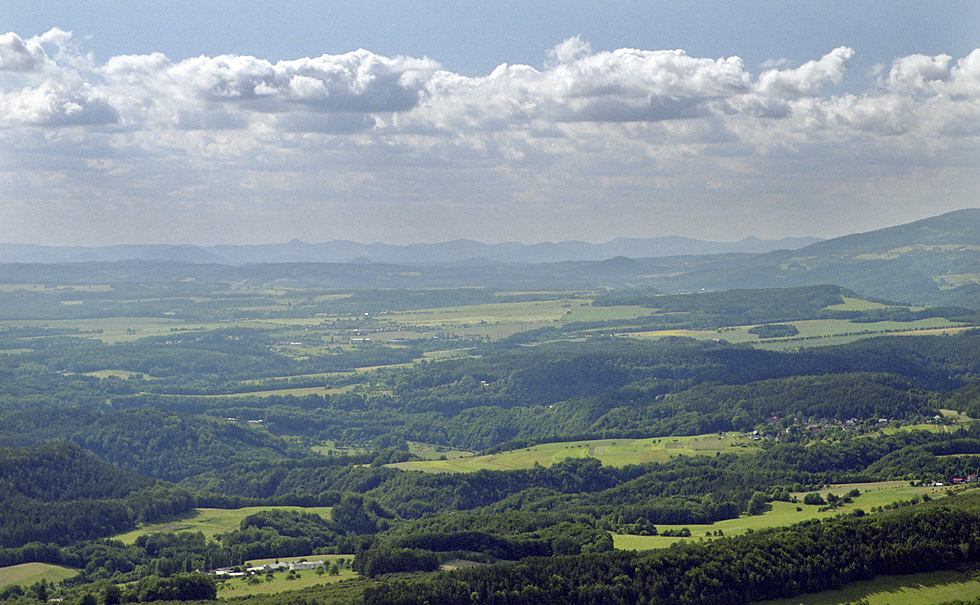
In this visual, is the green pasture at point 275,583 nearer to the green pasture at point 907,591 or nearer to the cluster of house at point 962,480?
the green pasture at point 907,591

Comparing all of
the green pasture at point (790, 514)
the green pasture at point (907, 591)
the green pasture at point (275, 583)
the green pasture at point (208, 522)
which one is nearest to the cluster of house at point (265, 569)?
the green pasture at point (275, 583)

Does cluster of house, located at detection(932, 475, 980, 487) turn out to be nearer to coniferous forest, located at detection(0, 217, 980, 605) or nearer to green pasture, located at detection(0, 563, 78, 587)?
coniferous forest, located at detection(0, 217, 980, 605)

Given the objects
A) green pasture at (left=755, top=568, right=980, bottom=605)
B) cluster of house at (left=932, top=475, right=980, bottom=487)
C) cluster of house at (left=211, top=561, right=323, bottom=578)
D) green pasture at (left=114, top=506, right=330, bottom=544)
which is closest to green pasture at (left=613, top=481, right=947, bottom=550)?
cluster of house at (left=932, top=475, right=980, bottom=487)

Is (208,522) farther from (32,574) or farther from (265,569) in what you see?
(265,569)

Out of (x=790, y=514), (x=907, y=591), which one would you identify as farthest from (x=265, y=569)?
(x=907, y=591)

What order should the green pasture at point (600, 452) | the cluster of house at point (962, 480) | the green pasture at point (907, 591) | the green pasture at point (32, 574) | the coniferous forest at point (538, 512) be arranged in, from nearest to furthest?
the green pasture at point (907, 591), the coniferous forest at point (538, 512), the green pasture at point (32, 574), the cluster of house at point (962, 480), the green pasture at point (600, 452)
